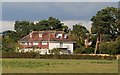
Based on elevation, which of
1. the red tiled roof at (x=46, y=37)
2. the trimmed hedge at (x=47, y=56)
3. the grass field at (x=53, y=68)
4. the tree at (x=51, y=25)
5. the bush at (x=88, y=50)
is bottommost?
the grass field at (x=53, y=68)

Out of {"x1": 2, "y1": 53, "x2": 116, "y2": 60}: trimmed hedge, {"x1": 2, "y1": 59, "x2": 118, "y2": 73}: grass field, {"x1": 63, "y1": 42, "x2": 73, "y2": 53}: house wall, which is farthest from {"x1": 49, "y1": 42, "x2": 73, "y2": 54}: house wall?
{"x1": 2, "y1": 59, "x2": 118, "y2": 73}: grass field

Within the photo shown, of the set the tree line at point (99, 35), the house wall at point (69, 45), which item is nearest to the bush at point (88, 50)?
the tree line at point (99, 35)

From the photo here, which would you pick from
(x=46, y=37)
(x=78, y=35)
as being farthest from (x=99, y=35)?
(x=46, y=37)

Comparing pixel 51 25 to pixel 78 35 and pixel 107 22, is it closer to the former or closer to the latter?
pixel 78 35

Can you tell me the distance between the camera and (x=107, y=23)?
90.9 meters

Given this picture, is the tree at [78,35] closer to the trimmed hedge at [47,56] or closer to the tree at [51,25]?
the tree at [51,25]

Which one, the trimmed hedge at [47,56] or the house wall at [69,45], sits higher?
the house wall at [69,45]

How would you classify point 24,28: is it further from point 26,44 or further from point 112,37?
point 112,37

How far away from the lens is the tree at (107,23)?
301 ft

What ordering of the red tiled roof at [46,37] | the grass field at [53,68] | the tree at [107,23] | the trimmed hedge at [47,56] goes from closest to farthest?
the grass field at [53,68] < the trimmed hedge at [47,56] < the tree at [107,23] < the red tiled roof at [46,37]

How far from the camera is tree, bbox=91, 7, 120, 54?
301 feet

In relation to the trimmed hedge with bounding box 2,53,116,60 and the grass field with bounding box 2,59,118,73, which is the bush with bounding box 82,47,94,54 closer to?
the trimmed hedge with bounding box 2,53,116,60

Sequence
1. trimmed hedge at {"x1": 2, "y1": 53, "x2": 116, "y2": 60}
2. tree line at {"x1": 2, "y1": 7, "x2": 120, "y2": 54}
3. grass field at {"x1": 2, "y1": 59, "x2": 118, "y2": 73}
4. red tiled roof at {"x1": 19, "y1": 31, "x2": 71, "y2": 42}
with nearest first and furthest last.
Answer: grass field at {"x1": 2, "y1": 59, "x2": 118, "y2": 73}, trimmed hedge at {"x1": 2, "y1": 53, "x2": 116, "y2": 60}, tree line at {"x1": 2, "y1": 7, "x2": 120, "y2": 54}, red tiled roof at {"x1": 19, "y1": 31, "x2": 71, "y2": 42}

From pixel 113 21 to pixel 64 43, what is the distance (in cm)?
1337
